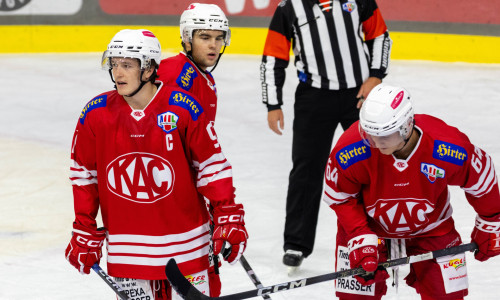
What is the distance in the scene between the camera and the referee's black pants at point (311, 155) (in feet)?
12.5

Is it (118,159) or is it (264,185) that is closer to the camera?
(118,159)

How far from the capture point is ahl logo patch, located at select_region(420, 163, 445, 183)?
8.54ft

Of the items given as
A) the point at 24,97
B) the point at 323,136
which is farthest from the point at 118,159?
the point at 24,97

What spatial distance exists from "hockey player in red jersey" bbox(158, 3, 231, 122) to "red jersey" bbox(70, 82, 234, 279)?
56 cm

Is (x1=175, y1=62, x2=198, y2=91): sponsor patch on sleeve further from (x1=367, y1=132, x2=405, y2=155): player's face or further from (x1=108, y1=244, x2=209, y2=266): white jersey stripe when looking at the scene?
(x1=367, y1=132, x2=405, y2=155): player's face

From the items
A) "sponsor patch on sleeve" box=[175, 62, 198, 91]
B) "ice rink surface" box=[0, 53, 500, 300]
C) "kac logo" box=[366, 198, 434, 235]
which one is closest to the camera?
"kac logo" box=[366, 198, 434, 235]

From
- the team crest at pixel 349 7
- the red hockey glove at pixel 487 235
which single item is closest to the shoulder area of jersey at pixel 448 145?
the red hockey glove at pixel 487 235

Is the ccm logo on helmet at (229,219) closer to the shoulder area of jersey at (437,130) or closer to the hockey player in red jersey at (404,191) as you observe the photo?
the hockey player in red jersey at (404,191)

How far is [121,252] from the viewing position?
260 centimetres

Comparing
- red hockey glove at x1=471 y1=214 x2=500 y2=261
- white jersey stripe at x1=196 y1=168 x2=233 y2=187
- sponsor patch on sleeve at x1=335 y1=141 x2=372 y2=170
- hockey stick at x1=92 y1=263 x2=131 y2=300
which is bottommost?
hockey stick at x1=92 y1=263 x2=131 y2=300

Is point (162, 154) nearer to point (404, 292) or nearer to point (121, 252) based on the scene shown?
point (121, 252)

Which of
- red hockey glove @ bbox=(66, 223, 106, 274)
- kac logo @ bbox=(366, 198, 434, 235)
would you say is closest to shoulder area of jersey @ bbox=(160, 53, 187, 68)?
red hockey glove @ bbox=(66, 223, 106, 274)

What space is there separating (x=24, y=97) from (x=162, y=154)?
453cm

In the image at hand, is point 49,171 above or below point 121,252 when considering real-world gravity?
below
